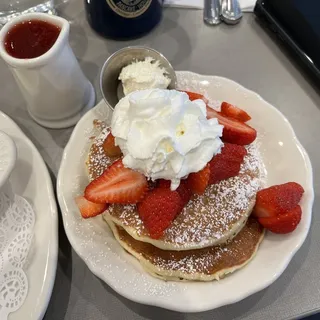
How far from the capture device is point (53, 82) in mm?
1100

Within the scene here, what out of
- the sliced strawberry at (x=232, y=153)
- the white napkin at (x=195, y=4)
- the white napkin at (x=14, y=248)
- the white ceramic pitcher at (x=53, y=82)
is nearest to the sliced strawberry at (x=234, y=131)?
the sliced strawberry at (x=232, y=153)

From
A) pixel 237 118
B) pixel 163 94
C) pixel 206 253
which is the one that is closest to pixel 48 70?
pixel 163 94

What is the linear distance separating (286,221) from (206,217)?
0.58 ft

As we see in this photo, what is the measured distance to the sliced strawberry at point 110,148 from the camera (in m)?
1.01

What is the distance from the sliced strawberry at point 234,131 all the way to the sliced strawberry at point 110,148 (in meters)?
0.24

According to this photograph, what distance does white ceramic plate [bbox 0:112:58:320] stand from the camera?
890mm

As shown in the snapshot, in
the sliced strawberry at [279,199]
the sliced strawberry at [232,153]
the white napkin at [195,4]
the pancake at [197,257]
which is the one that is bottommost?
the pancake at [197,257]

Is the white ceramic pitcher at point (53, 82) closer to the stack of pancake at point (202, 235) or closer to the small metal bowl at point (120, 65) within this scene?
the small metal bowl at point (120, 65)

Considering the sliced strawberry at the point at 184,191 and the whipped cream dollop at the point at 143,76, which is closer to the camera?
the sliced strawberry at the point at 184,191

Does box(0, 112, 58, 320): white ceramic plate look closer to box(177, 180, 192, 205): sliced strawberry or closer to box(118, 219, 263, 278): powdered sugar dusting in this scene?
box(118, 219, 263, 278): powdered sugar dusting

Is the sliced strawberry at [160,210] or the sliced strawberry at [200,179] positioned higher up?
the sliced strawberry at [200,179]

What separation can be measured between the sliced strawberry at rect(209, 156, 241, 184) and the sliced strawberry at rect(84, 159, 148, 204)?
0.16 metres

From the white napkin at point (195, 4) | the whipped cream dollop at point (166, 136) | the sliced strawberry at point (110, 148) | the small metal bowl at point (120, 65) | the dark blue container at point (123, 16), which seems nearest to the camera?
the whipped cream dollop at point (166, 136)

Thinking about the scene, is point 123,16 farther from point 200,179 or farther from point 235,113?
point 200,179
